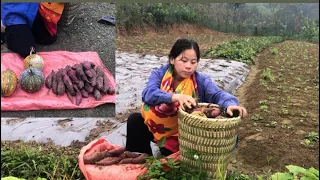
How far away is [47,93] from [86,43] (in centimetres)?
54

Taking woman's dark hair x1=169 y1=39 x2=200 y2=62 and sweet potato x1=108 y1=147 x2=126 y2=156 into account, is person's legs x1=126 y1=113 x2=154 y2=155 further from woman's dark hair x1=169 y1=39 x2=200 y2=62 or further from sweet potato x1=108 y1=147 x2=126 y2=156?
woman's dark hair x1=169 y1=39 x2=200 y2=62

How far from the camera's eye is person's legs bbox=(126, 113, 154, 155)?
2.96 m

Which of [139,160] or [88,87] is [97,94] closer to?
[88,87]

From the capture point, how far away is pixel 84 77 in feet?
12.2

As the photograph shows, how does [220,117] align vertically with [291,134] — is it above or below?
above

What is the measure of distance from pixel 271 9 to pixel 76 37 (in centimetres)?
334

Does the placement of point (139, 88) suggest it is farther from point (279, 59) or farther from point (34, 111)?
point (279, 59)

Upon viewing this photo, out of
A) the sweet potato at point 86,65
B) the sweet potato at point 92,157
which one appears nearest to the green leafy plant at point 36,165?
the sweet potato at point 92,157

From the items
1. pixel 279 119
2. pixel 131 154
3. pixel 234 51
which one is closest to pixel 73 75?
pixel 131 154

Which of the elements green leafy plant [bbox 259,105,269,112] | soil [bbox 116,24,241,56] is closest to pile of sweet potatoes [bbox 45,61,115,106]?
green leafy plant [bbox 259,105,269,112]

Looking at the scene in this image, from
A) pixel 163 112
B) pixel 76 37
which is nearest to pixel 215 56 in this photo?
pixel 76 37

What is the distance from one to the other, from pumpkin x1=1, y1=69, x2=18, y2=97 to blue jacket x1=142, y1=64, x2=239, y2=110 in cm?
128

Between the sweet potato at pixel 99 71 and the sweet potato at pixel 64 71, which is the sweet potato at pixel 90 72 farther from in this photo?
the sweet potato at pixel 64 71

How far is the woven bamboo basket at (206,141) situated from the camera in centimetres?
237
